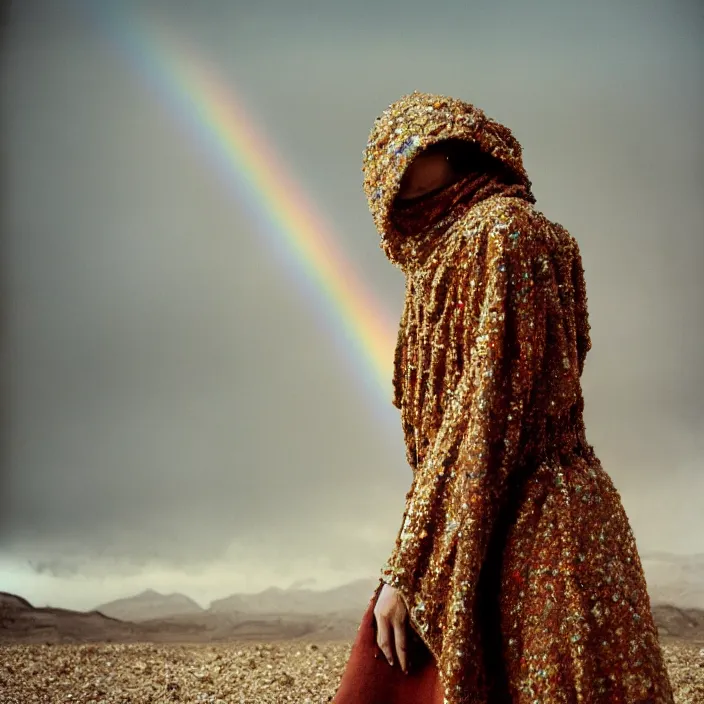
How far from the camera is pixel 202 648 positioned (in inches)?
215

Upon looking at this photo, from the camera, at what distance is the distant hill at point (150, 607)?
20.1 feet

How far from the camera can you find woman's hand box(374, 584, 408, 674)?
5.51 feet

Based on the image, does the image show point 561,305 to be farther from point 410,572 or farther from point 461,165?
point 410,572

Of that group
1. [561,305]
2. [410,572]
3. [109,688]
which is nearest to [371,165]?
[561,305]

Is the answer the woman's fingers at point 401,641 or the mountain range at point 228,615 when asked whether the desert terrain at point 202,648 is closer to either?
the mountain range at point 228,615

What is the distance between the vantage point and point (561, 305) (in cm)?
174

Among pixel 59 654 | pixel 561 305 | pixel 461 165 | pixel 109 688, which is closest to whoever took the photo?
pixel 561 305

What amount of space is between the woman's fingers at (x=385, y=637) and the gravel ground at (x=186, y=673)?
2.65 m

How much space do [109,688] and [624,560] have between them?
3.39 m

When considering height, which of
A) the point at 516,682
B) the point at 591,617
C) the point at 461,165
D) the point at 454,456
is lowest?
the point at 516,682

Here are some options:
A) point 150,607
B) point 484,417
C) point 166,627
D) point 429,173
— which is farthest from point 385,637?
point 150,607

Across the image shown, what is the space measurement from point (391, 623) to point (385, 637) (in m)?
0.04

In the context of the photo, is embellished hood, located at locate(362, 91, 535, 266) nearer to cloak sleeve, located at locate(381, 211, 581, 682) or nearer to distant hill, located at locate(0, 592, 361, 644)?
cloak sleeve, located at locate(381, 211, 581, 682)

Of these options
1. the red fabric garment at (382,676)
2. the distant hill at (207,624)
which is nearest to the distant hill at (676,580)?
the distant hill at (207,624)
